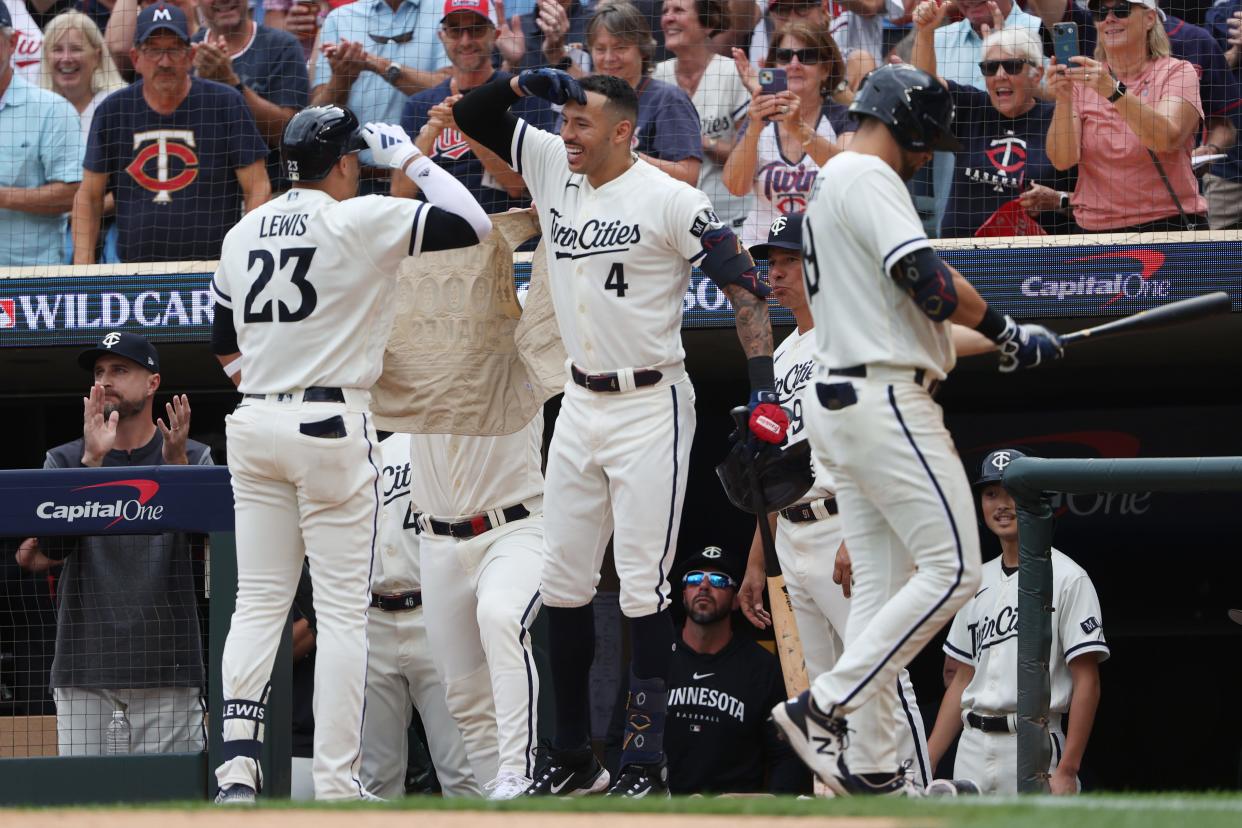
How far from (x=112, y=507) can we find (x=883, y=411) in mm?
2608

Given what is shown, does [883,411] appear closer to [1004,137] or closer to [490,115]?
[490,115]

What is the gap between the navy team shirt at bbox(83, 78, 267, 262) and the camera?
7035mm

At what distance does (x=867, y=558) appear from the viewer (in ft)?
12.6

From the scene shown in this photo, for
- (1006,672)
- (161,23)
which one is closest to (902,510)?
(1006,672)

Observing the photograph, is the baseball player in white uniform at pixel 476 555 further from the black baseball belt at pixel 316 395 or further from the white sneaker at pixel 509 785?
the black baseball belt at pixel 316 395

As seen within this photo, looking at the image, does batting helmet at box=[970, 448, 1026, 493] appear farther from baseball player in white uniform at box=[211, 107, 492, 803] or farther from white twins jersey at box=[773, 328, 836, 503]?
baseball player in white uniform at box=[211, 107, 492, 803]

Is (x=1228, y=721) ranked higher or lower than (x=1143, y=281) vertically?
lower

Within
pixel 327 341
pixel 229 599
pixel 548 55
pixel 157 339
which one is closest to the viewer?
pixel 327 341

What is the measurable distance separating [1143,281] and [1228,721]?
2.40 meters

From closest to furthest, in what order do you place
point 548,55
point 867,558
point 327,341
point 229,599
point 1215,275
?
point 867,558 → point 327,341 → point 229,599 → point 1215,275 → point 548,55

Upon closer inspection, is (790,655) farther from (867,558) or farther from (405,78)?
(405,78)

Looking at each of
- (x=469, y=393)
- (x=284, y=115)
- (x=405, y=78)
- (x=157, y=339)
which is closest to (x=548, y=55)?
(x=405, y=78)

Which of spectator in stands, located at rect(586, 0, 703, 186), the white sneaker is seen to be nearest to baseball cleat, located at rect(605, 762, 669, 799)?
the white sneaker

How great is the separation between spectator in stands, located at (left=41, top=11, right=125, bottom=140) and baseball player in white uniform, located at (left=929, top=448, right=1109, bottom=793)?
4750 millimetres
